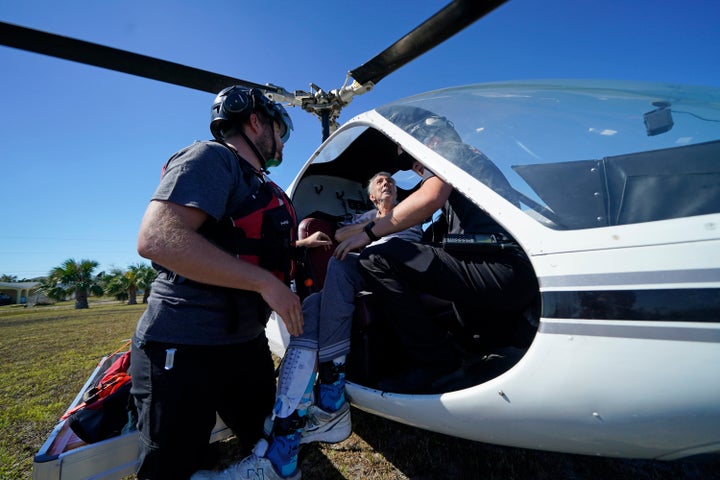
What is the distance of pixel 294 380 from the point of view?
143 cm

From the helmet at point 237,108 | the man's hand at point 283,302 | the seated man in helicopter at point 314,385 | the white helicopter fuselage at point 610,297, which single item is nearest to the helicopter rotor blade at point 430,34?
the white helicopter fuselage at point 610,297

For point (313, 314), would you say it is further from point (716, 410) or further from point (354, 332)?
point (716, 410)

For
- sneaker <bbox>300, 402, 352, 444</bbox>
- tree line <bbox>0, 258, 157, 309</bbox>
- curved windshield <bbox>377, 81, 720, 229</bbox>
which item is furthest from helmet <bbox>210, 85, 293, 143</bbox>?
tree line <bbox>0, 258, 157, 309</bbox>

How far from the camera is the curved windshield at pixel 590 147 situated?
99 centimetres

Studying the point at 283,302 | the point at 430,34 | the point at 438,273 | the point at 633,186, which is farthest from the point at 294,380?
the point at 430,34

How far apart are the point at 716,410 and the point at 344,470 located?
1721 mm

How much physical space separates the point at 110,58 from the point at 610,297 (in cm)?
408

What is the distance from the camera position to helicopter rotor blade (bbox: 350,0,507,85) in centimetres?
205

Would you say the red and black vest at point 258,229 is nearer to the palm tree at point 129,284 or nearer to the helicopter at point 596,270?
the helicopter at point 596,270

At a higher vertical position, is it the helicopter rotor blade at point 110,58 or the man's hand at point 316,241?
the helicopter rotor blade at point 110,58

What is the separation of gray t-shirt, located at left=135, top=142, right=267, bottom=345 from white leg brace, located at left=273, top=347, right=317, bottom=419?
29cm

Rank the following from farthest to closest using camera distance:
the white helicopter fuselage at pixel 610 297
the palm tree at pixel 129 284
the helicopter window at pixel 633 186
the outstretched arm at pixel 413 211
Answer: the palm tree at pixel 129 284, the outstretched arm at pixel 413 211, the helicopter window at pixel 633 186, the white helicopter fuselage at pixel 610 297

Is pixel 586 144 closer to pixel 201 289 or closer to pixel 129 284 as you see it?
pixel 201 289

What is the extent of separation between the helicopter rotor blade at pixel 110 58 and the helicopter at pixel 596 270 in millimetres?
2856
